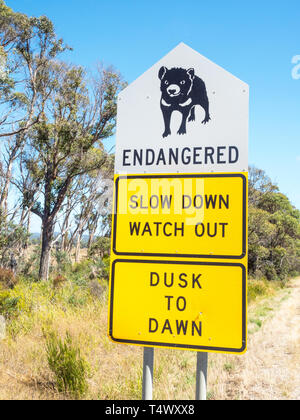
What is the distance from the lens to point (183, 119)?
7.13 feet

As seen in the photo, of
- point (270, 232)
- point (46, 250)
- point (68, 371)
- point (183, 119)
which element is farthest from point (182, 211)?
point (270, 232)

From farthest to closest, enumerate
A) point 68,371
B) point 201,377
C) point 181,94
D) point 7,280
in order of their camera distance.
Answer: point 7,280, point 68,371, point 181,94, point 201,377

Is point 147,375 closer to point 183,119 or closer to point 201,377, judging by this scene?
point 201,377

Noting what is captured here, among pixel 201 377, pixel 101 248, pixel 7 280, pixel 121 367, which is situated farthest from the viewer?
pixel 101 248

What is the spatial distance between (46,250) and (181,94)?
19.8 metres

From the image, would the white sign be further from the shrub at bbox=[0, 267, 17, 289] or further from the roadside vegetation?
the shrub at bbox=[0, 267, 17, 289]

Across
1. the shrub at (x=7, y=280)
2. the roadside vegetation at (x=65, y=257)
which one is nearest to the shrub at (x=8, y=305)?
the roadside vegetation at (x=65, y=257)

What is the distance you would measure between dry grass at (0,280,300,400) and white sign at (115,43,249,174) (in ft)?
9.08

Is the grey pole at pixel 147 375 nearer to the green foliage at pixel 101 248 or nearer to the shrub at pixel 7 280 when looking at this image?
the shrub at pixel 7 280

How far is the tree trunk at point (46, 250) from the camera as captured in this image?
20.4 meters

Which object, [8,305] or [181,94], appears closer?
[181,94]
